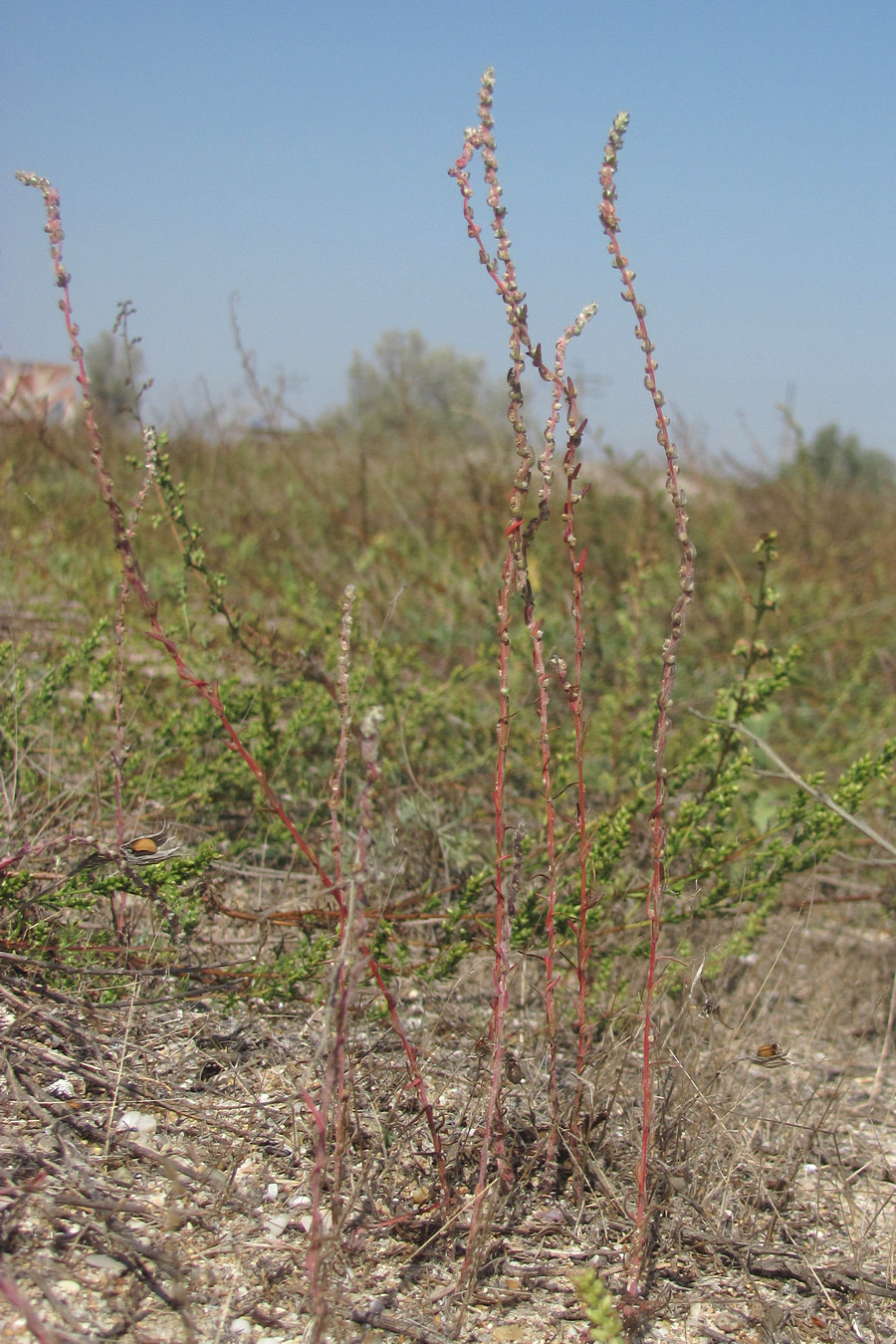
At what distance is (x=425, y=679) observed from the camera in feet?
13.5

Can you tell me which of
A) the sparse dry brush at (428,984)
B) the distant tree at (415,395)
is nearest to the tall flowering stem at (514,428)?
the sparse dry brush at (428,984)

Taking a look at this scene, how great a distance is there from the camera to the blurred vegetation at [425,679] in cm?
236

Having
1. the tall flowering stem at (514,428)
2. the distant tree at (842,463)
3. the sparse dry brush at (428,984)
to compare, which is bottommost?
the sparse dry brush at (428,984)

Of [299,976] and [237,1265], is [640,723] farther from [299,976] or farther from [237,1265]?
[237,1265]

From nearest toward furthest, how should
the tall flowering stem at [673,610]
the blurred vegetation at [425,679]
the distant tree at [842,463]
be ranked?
the tall flowering stem at [673,610] < the blurred vegetation at [425,679] < the distant tree at [842,463]

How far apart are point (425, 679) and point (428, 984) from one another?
1993 millimetres

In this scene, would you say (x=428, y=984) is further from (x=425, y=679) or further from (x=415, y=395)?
(x=415, y=395)

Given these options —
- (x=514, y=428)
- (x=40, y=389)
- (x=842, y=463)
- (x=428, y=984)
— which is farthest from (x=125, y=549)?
(x=842, y=463)

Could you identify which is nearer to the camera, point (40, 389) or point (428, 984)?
point (428, 984)

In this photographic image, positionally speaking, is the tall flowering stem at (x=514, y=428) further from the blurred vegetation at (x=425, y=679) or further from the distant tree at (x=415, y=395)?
the distant tree at (x=415, y=395)

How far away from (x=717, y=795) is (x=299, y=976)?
3.37 ft

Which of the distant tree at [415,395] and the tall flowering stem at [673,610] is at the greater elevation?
the distant tree at [415,395]

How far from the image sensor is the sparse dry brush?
4.75 ft

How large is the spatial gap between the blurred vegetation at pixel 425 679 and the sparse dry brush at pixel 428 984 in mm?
26
